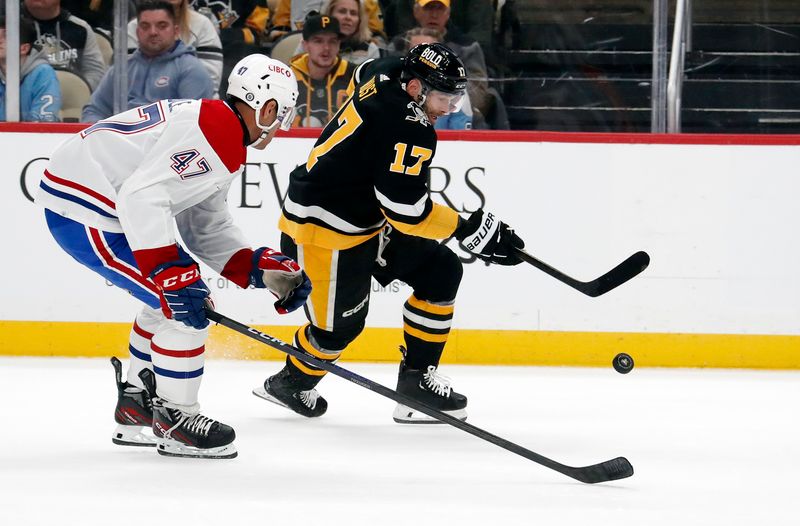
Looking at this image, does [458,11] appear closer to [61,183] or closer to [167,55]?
[167,55]

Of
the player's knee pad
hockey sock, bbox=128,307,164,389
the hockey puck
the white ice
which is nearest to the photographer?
the white ice

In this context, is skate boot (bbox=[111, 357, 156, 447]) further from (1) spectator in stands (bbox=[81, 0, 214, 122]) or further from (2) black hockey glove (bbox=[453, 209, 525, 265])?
(1) spectator in stands (bbox=[81, 0, 214, 122])

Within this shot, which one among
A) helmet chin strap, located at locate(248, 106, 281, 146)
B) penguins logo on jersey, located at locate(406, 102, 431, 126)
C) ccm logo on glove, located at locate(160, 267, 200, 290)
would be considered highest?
penguins logo on jersey, located at locate(406, 102, 431, 126)

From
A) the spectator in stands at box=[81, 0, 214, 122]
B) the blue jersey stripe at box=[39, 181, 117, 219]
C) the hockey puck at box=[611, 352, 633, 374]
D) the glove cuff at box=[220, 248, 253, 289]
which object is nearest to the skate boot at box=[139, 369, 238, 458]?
the glove cuff at box=[220, 248, 253, 289]

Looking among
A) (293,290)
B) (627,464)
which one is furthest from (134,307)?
(627,464)

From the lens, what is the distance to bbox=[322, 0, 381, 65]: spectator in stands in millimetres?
5074

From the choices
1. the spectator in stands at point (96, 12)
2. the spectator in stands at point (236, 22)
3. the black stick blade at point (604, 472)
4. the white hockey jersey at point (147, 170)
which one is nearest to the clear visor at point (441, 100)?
the white hockey jersey at point (147, 170)

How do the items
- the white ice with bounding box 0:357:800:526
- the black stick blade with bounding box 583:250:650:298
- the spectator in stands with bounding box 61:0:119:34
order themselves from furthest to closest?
the spectator in stands with bounding box 61:0:119:34
the black stick blade with bounding box 583:250:650:298
the white ice with bounding box 0:357:800:526

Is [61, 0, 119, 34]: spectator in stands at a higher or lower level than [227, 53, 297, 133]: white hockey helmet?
higher

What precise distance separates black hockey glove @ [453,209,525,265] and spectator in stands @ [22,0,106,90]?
7.95 ft

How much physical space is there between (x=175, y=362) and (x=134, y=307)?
2.04m

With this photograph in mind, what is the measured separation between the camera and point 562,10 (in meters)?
5.14

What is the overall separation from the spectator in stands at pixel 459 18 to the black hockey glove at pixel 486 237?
1.87 meters

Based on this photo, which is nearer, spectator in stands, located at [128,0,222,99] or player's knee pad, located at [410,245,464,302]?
player's knee pad, located at [410,245,464,302]
